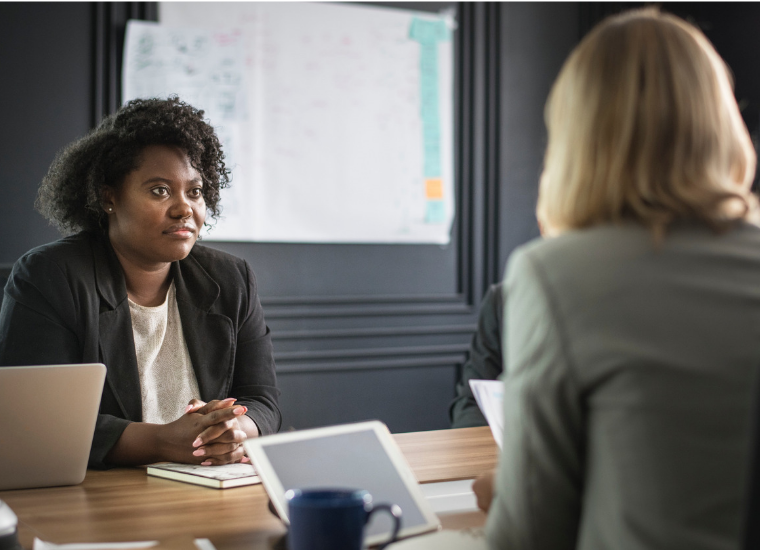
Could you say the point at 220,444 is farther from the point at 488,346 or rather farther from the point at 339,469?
the point at 488,346

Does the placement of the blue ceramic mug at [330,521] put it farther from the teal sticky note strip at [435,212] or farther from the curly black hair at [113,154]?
the teal sticky note strip at [435,212]

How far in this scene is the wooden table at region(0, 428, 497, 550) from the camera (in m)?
0.91

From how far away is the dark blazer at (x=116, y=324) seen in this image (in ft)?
5.03

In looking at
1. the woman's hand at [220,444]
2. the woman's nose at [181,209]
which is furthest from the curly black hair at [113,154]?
the woman's hand at [220,444]

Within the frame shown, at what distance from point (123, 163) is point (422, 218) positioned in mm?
1536

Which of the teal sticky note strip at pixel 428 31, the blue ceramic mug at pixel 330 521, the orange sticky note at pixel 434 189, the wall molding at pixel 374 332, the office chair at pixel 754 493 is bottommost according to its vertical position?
the wall molding at pixel 374 332

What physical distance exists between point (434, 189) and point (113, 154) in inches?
62.9

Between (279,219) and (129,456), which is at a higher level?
(279,219)

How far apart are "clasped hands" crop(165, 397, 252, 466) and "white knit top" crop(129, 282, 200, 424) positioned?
16.9 inches

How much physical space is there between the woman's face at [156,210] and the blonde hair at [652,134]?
1.33 m

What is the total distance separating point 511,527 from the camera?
2.06 ft

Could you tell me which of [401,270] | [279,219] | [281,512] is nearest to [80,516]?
[281,512]

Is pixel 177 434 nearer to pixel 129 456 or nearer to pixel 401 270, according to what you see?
pixel 129 456

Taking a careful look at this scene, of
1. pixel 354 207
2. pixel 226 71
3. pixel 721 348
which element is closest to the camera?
pixel 721 348
